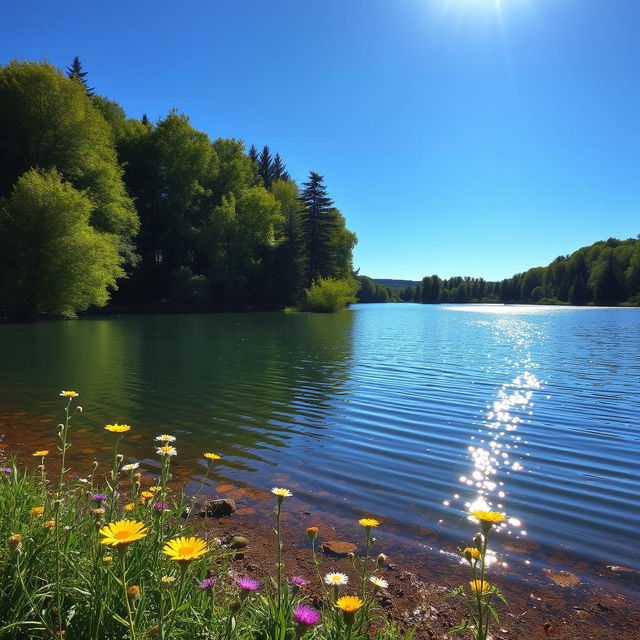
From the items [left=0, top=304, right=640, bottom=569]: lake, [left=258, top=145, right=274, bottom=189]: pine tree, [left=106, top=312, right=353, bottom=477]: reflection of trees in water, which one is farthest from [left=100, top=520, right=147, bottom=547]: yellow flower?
[left=258, top=145, right=274, bottom=189]: pine tree

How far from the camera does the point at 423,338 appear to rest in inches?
1059

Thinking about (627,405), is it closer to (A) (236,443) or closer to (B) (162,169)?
(A) (236,443)

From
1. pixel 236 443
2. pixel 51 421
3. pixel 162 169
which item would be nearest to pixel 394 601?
pixel 236 443

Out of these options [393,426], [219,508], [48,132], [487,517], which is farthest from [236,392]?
[48,132]

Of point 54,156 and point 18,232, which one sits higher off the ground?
point 54,156

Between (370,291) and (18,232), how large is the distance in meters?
153

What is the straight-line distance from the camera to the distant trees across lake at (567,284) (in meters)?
112

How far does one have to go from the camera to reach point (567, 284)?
132000mm

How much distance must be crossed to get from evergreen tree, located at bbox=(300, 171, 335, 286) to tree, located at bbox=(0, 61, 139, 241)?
90.6 ft

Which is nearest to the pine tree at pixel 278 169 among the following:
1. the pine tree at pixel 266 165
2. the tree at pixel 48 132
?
the pine tree at pixel 266 165

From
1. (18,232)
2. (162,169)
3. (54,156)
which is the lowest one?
(18,232)

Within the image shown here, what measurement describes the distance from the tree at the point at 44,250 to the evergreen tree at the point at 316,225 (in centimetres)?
3150

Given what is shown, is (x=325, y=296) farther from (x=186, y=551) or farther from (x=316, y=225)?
(x=186, y=551)

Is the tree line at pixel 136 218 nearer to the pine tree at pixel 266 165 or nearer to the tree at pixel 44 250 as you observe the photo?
the tree at pixel 44 250
